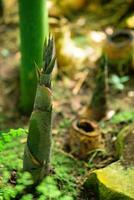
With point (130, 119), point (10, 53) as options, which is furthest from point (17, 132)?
point (10, 53)

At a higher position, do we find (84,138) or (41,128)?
(41,128)

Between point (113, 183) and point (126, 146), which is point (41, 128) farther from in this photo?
point (126, 146)

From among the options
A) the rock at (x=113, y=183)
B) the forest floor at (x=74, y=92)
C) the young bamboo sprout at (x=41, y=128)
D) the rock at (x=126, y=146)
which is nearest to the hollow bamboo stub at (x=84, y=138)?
the forest floor at (x=74, y=92)

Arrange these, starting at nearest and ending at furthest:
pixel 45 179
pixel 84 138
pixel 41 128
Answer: pixel 41 128
pixel 45 179
pixel 84 138

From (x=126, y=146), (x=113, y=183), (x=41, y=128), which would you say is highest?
(x=41, y=128)

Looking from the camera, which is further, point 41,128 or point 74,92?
point 74,92

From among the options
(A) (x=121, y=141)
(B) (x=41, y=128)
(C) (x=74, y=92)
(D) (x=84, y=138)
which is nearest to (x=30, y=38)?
(C) (x=74, y=92)

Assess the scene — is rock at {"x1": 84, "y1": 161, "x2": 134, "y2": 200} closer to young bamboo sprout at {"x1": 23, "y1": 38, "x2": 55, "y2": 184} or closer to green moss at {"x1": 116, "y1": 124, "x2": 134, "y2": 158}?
green moss at {"x1": 116, "y1": 124, "x2": 134, "y2": 158}
